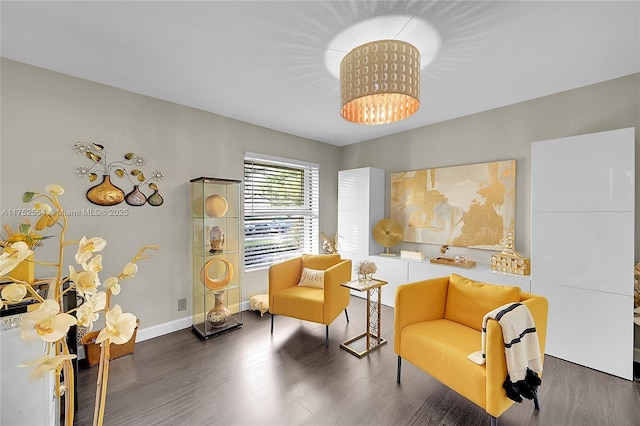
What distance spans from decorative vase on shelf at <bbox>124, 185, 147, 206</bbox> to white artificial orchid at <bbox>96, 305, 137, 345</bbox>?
2.42 metres

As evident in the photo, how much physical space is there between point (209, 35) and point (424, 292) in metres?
2.41

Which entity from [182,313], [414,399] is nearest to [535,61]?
[414,399]

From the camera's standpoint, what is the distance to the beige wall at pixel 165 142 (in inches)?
87.0

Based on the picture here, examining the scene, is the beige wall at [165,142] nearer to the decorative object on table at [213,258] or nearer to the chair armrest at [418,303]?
the decorative object on table at [213,258]

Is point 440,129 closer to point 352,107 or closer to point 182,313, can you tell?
point 352,107

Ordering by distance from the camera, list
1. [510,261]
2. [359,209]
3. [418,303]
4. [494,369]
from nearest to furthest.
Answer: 1. [494,369]
2. [418,303]
3. [510,261]
4. [359,209]

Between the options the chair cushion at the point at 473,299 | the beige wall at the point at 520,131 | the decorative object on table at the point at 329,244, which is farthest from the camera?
the decorative object on table at the point at 329,244

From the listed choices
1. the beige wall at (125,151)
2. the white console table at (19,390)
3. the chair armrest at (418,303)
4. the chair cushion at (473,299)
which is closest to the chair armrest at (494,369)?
the chair cushion at (473,299)

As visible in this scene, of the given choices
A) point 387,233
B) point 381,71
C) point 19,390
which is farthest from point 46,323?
point 387,233

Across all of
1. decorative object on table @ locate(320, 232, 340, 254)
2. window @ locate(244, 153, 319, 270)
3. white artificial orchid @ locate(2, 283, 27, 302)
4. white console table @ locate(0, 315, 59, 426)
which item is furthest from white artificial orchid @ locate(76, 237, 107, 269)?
decorative object on table @ locate(320, 232, 340, 254)

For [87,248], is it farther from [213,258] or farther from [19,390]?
[213,258]

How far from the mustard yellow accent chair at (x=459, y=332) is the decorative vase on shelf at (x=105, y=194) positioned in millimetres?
2659

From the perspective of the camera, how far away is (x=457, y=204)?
3.38 meters

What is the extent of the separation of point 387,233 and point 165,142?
291 cm
